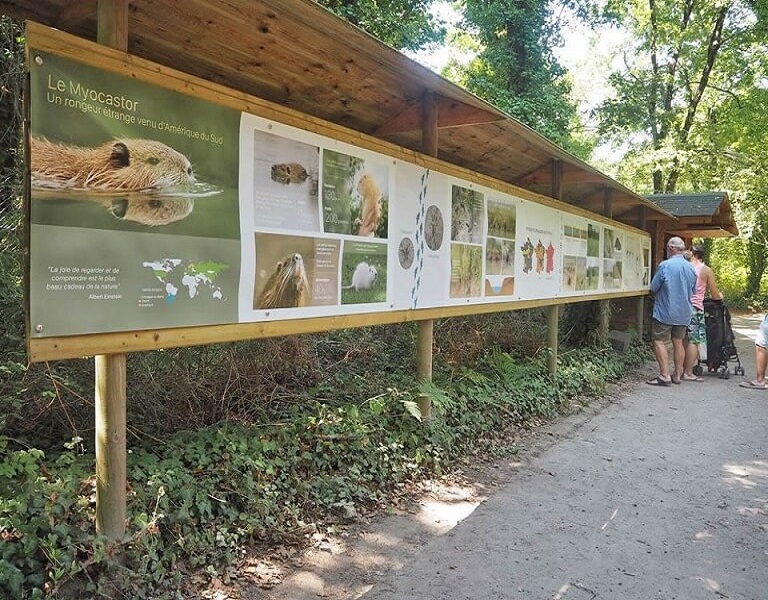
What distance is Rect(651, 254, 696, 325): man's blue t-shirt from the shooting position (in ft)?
31.6

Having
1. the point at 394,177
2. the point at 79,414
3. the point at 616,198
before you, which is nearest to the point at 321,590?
the point at 79,414

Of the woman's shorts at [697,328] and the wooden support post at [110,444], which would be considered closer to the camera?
the wooden support post at [110,444]

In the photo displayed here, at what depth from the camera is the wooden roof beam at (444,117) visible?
518 centimetres

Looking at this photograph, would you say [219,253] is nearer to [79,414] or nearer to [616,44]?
[79,414]

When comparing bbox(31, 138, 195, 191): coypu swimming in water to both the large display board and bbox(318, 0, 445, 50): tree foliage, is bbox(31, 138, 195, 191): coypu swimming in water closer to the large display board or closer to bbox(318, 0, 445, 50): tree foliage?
the large display board

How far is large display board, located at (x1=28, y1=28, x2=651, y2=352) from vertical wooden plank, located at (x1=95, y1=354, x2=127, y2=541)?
0.99 ft

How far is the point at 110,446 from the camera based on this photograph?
2965 mm

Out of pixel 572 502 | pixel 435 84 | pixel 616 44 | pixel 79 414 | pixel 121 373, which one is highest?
pixel 616 44

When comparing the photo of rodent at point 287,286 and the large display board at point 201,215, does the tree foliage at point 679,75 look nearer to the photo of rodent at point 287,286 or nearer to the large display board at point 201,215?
the large display board at point 201,215

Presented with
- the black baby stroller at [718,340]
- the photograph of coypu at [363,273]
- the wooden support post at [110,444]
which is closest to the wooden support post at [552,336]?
the black baby stroller at [718,340]

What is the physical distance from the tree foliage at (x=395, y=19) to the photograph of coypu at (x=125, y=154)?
22.8 feet

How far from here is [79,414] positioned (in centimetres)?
420

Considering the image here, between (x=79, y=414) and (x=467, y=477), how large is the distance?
3131 mm

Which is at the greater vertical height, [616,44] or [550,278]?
[616,44]
